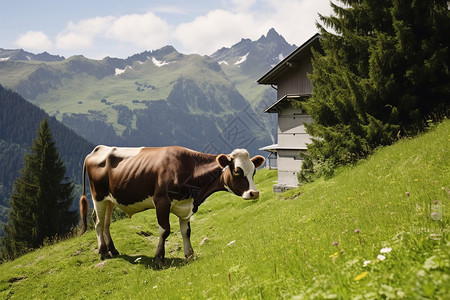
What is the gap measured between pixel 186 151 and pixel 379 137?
10031mm

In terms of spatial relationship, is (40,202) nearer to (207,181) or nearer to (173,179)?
(173,179)

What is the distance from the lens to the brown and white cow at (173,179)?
921 centimetres

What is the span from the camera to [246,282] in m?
4.38

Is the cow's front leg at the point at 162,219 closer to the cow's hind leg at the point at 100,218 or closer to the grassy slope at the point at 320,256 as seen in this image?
the grassy slope at the point at 320,256

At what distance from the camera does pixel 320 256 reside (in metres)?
4.46

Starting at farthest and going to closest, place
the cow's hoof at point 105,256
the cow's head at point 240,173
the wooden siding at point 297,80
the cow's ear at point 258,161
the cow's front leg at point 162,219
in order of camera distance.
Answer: the wooden siding at point 297,80 < the cow's hoof at point 105,256 < the cow's ear at point 258,161 < the cow's front leg at point 162,219 < the cow's head at point 240,173

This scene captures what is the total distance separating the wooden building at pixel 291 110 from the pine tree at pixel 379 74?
7939 millimetres

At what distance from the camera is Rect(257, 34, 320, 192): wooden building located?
2603 cm

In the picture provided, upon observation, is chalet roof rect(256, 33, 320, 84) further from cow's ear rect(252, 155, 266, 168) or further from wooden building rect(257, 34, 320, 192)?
cow's ear rect(252, 155, 266, 168)

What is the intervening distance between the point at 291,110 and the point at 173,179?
769 inches

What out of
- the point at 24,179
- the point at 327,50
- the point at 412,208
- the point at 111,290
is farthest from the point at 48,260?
the point at 24,179

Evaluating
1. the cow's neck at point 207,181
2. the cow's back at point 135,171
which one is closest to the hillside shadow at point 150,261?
the cow's neck at point 207,181

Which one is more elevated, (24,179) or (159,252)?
(24,179)

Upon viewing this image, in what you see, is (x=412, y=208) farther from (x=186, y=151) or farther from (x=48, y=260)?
(x=48, y=260)
